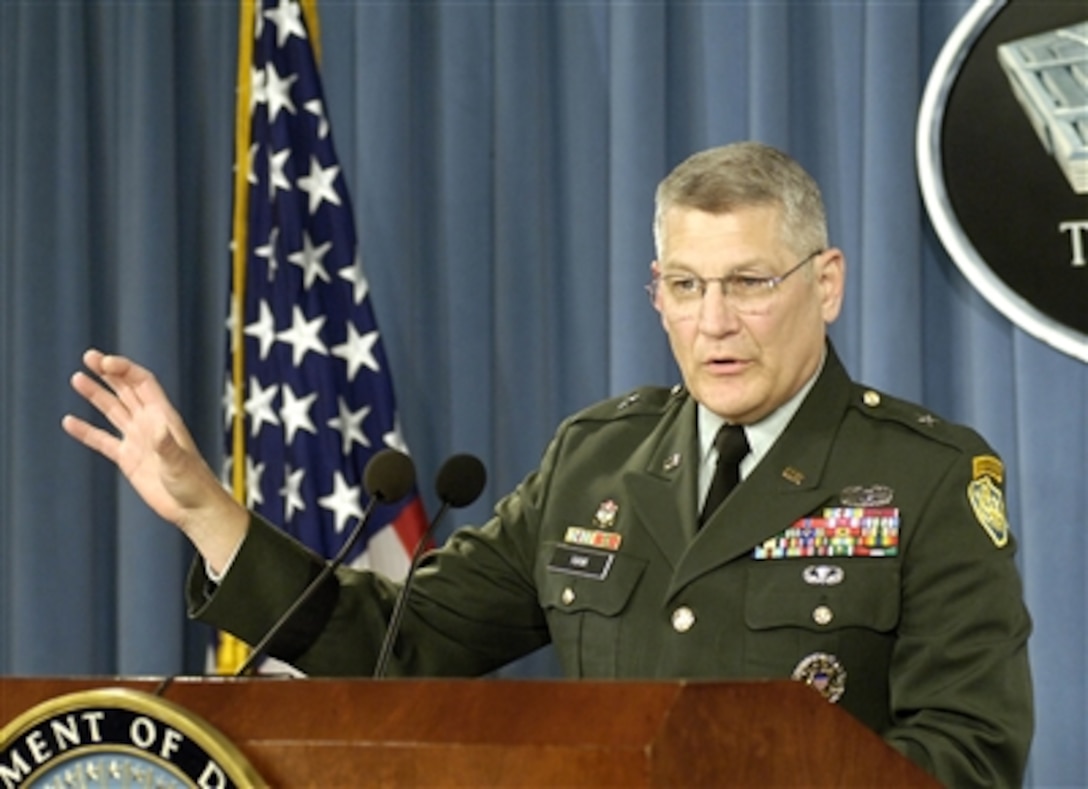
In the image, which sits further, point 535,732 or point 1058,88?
point 1058,88

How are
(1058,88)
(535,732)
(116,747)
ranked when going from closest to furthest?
(535,732)
(116,747)
(1058,88)

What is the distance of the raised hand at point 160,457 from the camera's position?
1.97 m

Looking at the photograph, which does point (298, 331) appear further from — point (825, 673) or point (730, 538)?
point (825, 673)

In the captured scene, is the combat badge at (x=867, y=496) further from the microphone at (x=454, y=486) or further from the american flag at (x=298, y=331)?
the american flag at (x=298, y=331)

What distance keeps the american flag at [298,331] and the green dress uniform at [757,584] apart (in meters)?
1.20

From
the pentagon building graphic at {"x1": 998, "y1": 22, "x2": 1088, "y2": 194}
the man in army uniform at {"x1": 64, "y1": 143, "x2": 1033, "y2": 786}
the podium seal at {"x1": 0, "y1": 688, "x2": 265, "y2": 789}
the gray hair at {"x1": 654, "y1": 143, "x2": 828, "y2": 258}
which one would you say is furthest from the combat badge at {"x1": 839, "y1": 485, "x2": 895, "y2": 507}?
the pentagon building graphic at {"x1": 998, "y1": 22, "x2": 1088, "y2": 194}

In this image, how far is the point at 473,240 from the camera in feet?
12.2

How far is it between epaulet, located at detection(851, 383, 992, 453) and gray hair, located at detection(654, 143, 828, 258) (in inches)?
7.9

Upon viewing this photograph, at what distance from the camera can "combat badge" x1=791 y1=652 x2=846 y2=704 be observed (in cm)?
200

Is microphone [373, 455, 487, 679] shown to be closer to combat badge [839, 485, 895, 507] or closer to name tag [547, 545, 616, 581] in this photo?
name tag [547, 545, 616, 581]

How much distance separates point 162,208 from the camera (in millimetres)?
3854

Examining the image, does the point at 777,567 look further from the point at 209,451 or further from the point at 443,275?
the point at 209,451

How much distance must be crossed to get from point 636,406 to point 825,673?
54 centimetres

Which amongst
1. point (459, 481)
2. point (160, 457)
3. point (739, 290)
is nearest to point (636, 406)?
point (739, 290)
